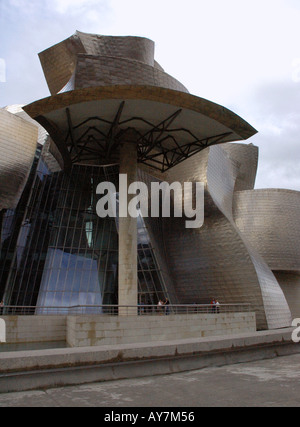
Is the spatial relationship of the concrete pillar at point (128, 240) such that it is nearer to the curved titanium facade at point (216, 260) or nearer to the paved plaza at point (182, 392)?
the curved titanium facade at point (216, 260)

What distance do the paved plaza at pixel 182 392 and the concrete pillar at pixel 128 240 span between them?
11.3 meters

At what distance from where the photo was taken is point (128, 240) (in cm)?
1748

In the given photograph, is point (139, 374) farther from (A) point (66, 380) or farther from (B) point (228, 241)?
(B) point (228, 241)

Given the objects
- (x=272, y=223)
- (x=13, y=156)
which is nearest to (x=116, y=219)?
(x=13, y=156)

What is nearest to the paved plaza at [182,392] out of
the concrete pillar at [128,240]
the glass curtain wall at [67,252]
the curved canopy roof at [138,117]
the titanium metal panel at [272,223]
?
the concrete pillar at [128,240]

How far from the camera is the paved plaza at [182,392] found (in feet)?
12.9

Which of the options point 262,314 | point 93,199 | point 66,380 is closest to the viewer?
point 66,380

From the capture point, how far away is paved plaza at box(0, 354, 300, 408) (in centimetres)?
392

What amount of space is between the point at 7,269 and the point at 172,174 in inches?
465

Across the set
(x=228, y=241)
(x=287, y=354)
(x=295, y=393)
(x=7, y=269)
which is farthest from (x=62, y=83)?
(x=295, y=393)

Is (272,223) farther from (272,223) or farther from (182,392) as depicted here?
(182,392)

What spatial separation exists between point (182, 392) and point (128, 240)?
13.2 m
